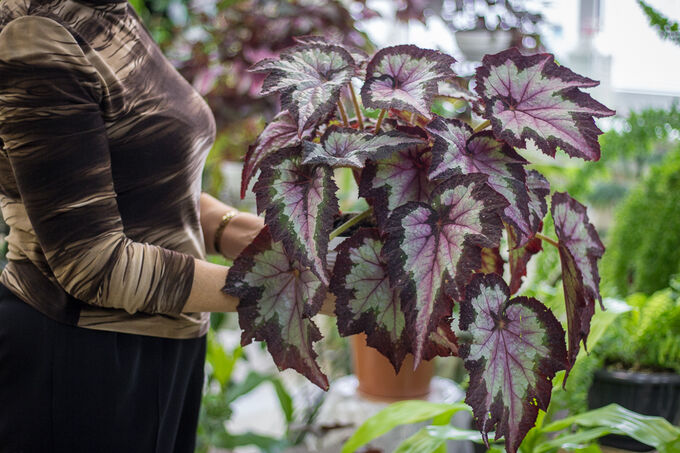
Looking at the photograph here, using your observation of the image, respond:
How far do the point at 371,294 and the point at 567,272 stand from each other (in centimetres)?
22

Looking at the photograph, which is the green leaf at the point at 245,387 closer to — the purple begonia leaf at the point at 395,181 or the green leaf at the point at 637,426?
the green leaf at the point at 637,426

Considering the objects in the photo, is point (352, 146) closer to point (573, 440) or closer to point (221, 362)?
point (573, 440)

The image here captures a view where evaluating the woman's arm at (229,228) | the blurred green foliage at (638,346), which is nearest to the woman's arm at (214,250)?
the woman's arm at (229,228)

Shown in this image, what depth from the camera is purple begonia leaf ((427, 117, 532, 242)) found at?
0.56 m

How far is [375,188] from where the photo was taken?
0.59 metres

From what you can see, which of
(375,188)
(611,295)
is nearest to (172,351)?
(375,188)

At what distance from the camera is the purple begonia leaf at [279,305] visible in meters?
0.62

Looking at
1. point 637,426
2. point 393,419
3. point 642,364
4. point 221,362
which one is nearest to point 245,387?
point 221,362

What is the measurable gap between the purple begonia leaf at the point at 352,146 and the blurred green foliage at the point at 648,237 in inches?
40.6

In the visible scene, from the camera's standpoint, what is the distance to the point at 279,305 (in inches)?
24.6

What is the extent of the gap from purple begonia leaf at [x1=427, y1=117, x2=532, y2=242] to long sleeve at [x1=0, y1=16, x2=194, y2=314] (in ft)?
1.06

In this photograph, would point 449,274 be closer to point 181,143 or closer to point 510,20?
point 181,143

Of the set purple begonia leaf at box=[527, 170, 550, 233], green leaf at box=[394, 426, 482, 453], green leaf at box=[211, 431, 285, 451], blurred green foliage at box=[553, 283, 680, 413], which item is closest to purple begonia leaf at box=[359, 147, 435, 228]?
purple begonia leaf at box=[527, 170, 550, 233]

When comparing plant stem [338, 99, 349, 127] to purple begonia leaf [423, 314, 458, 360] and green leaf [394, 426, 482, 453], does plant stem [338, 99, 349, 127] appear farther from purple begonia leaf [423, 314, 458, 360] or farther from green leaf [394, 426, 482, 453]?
green leaf [394, 426, 482, 453]
